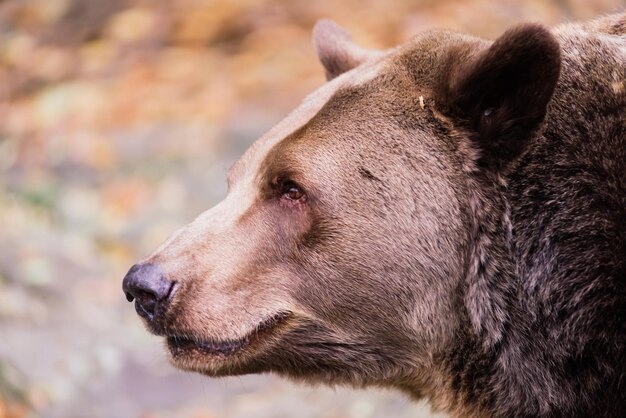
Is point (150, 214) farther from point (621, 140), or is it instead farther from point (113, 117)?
point (621, 140)

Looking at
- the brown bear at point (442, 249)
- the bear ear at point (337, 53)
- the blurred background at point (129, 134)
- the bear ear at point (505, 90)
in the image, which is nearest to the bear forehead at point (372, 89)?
the brown bear at point (442, 249)

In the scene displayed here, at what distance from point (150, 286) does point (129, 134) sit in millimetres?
6831

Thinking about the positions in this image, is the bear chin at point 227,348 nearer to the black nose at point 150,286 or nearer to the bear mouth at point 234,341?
the bear mouth at point 234,341

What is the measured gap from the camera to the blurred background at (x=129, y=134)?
821 cm

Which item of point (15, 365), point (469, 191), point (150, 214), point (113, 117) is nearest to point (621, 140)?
point (469, 191)

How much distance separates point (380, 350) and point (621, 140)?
1365mm

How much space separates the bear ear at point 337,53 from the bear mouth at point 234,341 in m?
1.54

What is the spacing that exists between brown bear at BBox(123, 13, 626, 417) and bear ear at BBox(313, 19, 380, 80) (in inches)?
31.1

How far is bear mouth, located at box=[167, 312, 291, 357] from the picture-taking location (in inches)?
163

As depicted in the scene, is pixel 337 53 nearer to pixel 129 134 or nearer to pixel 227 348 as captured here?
pixel 227 348

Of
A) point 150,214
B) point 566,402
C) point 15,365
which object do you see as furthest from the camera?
point 150,214

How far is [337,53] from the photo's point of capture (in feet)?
16.7

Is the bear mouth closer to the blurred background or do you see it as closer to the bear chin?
the bear chin

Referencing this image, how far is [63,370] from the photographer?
7.93m
